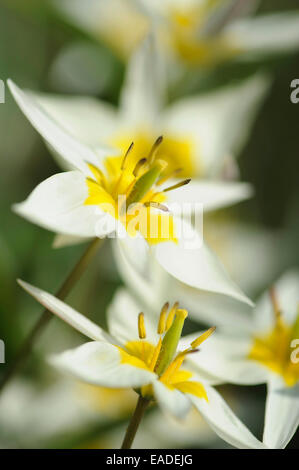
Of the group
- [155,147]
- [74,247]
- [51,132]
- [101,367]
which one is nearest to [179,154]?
[74,247]

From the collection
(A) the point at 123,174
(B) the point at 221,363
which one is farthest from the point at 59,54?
(B) the point at 221,363

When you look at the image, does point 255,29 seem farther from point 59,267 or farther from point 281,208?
point 59,267

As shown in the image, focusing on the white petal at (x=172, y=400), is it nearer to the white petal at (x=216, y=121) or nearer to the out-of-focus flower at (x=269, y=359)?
the out-of-focus flower at (x=269, y=359)

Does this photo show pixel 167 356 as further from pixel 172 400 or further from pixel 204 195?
pixel 204 195

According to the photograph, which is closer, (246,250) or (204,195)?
(204,195)

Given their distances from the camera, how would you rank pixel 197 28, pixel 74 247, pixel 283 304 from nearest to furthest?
pixel 283 304 < pixel 74 247 < pixel 197 28

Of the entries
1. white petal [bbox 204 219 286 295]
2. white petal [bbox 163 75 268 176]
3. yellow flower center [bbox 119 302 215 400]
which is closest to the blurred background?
white petal [bbox 204 219 286 295]
